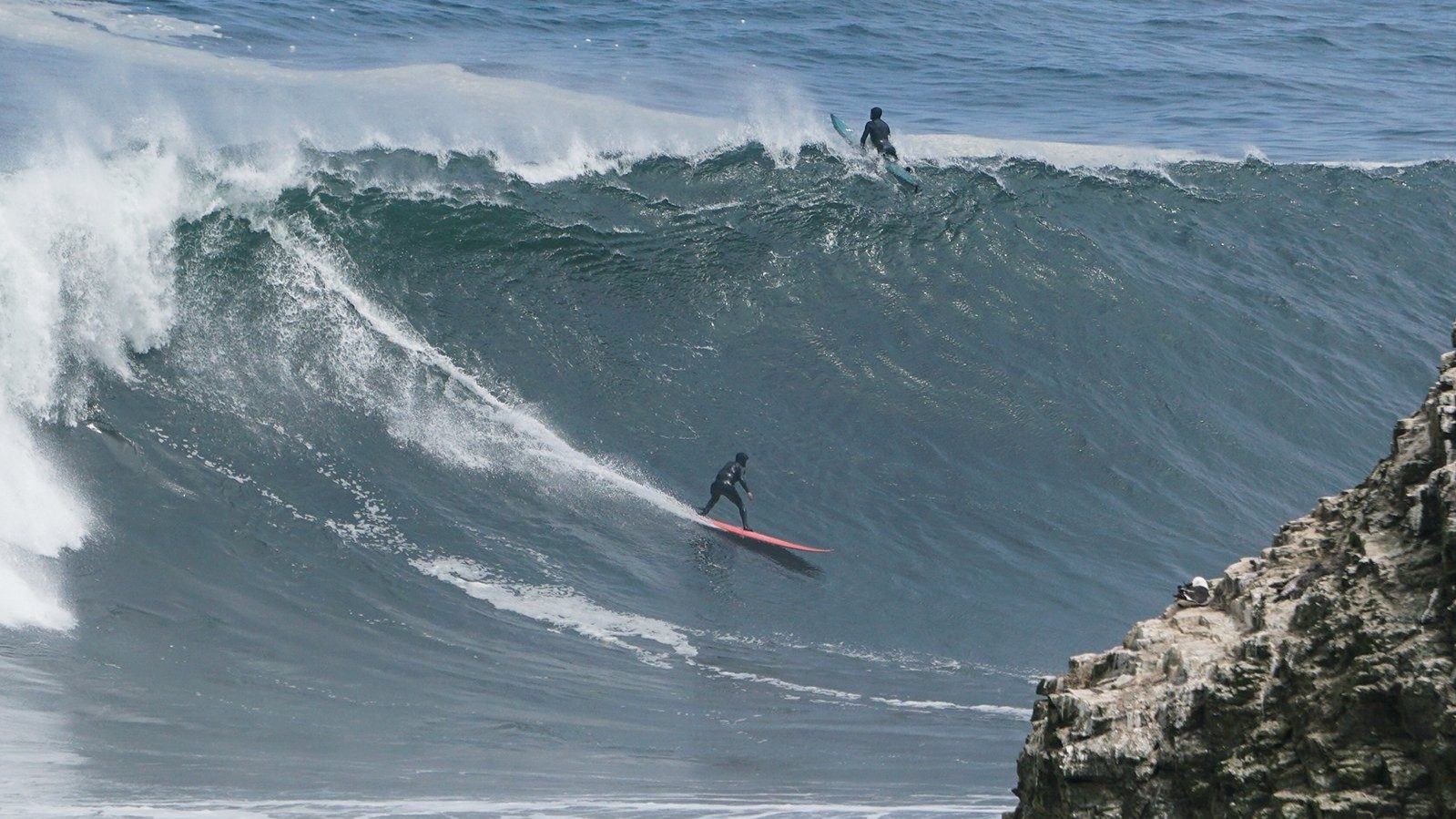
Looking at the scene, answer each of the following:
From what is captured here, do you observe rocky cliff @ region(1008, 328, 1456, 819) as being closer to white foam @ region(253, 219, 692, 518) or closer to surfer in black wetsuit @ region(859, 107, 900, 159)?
white foam @ region(253, 219, 692, 518)

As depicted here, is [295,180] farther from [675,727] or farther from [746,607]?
[675,727]

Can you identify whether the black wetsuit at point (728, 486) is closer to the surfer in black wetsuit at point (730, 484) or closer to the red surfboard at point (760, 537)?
the surfer in black wetsuit at point (730, 484)

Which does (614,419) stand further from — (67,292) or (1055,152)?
(1055,152)

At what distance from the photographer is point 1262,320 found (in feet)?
65.2

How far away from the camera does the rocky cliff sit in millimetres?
3658

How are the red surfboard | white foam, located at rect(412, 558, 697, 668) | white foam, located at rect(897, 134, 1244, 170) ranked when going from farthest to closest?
1. white foam, located at rect(897, 134, 1244, 170)
2. the red surfboard
3. white foam, located at rect(412, 558, 697, 668)

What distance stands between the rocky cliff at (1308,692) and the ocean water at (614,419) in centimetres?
512

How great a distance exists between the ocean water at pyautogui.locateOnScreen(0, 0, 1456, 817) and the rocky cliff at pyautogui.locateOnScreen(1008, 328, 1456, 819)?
5.12 meters

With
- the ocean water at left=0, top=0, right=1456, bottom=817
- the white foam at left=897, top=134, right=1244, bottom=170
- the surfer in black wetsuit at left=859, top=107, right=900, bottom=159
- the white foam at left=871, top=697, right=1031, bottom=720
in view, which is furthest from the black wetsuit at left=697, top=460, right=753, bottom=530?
the white foam at left=897, top=134, right=1244, bottom=170

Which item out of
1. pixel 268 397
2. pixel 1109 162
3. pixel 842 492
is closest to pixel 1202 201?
pixel 1109 162

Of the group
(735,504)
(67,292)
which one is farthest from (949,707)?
(67,292)

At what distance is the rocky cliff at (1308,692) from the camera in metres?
3.66

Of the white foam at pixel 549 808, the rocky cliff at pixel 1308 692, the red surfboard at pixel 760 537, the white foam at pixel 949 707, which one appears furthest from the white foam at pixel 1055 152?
the rocky cliff at pixel 1308 692

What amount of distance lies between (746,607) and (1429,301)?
13.7 meters
